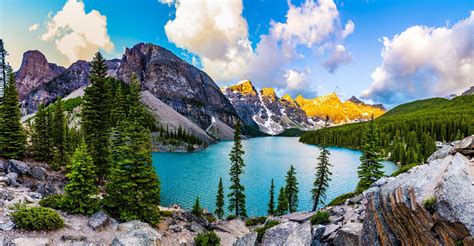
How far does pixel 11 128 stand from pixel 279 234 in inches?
1490

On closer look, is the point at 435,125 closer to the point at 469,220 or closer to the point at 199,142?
the point at 199,142

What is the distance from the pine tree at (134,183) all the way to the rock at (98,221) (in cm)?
233

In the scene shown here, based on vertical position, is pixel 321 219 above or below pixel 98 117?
below

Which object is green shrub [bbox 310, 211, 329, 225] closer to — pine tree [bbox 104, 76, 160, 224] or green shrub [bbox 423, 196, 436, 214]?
green shrub [bbox 423, 196, 436, 214]

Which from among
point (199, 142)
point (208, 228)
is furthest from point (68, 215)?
point (199, 142)

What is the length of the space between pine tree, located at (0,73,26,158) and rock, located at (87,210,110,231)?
22230mm

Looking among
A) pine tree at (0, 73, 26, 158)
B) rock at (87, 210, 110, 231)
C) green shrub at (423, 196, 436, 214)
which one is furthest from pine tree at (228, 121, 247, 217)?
green shrub at (423, 196, 436, 214)

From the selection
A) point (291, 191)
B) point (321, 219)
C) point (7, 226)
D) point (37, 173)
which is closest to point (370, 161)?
point (291, 191)

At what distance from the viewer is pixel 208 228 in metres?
29.4

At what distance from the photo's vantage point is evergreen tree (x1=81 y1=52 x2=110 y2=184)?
3394cm

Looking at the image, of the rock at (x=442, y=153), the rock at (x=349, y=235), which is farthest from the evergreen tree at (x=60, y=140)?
the rock at (x=442, y=153)

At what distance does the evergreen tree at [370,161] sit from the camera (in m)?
37.9

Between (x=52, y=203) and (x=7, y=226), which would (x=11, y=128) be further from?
(x=7, y=226)

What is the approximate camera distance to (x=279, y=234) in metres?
19.7
